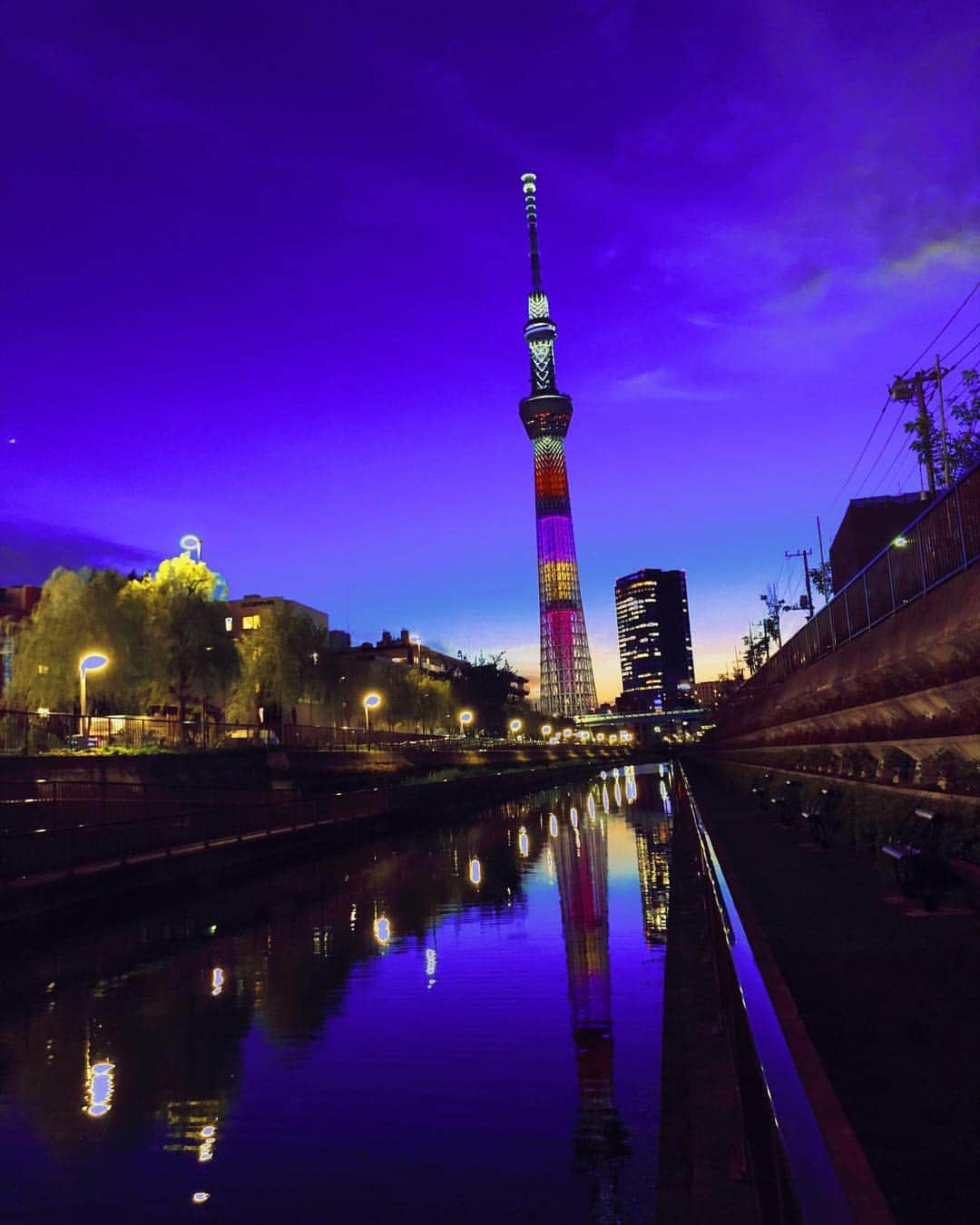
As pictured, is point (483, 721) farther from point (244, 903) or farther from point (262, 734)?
point (244, 903)

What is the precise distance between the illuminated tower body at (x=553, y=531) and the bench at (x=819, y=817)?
157747mm

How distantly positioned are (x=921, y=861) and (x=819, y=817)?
277 inches

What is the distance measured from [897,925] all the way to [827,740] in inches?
853

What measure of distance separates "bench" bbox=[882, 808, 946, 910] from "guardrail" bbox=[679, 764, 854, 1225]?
8.10m

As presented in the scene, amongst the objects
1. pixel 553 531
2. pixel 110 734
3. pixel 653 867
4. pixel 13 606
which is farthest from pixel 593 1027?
pixel 553 531

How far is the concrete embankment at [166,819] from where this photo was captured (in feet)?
55.5

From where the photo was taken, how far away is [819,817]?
61.3 feet

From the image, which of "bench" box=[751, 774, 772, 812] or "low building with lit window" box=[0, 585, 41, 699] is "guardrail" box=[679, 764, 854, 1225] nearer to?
"bench" box=[751, 774, 772, 812]

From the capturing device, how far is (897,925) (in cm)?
1033

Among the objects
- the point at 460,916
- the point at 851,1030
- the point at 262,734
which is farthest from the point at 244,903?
Result: the point at 262,734

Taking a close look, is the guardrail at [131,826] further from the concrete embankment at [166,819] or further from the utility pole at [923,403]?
the utility pole at [923,403]

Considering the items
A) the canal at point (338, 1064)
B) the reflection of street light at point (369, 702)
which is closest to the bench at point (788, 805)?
the canal at point (338, 1064)

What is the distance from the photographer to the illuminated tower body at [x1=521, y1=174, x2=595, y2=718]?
179 metres

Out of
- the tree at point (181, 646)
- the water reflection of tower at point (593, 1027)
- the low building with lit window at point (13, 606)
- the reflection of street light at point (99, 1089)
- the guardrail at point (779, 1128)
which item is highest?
the low building with lit window at point (13, 606)
